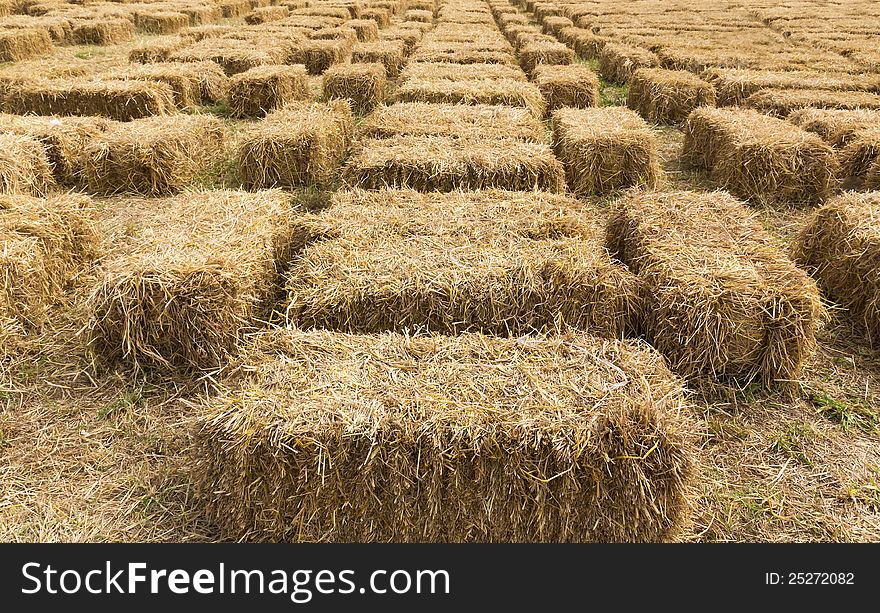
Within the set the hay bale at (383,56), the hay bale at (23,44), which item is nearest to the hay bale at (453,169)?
the hay bale at (383,56)

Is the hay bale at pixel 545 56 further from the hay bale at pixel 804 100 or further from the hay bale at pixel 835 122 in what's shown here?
the hay bale at pixel 835 122

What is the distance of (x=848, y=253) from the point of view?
5352 millimetres

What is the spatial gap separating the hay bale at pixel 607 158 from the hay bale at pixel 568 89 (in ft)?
10.0

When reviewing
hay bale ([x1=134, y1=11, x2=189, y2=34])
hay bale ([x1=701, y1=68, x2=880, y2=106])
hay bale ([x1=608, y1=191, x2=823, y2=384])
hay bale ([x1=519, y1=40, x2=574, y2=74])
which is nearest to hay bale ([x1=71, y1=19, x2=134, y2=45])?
hay bale ([x1=134, y1=11, x2=189, y2=34])

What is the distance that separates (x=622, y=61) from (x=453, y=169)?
9252mm

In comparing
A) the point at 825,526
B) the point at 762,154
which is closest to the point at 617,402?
the point at 825,526

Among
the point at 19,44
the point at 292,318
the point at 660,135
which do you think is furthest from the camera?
the point at 19,44

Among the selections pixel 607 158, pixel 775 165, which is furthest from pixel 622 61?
pixel 607 158

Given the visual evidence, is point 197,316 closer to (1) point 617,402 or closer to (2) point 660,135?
(1) point 617,402

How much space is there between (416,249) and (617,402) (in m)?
2.11

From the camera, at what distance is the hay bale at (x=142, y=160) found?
750 cm

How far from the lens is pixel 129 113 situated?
9.55 meters

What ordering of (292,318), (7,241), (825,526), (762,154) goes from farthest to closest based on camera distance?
(762,154), (7,241), (292,318), (825,526)

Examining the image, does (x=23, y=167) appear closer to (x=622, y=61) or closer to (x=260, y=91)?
A: (x=260, y=91)
